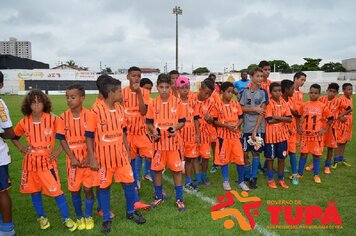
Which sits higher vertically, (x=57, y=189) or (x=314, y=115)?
(x=314, y=115)

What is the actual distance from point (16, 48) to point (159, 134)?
137 meters

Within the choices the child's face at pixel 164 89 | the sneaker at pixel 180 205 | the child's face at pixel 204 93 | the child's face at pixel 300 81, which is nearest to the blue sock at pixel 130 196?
the sneaker at pixel 180 205

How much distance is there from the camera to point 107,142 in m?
4.13

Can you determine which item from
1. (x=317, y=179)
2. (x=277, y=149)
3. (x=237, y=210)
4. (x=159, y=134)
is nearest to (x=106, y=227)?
(x=159, y=134)

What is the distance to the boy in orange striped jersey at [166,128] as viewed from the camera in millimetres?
4859

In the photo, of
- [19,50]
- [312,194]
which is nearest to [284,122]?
[312,194]

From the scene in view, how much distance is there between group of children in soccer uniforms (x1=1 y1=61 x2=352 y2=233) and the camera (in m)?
4.20

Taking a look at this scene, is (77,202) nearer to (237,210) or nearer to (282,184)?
(237,210)

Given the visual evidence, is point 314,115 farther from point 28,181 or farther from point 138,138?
point 28,181

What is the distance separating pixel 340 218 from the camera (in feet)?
14.9

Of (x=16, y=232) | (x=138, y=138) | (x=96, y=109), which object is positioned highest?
(x=96, y=109)

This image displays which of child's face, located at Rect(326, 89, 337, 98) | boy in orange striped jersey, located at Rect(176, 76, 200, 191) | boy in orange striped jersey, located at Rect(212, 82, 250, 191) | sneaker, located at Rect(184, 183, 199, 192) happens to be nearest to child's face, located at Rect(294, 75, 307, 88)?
child's face, located at Rect(326, 89, 337, 98)

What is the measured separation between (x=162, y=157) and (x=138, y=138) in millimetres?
762

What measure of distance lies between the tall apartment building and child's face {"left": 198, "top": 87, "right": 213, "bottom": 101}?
130 meters
